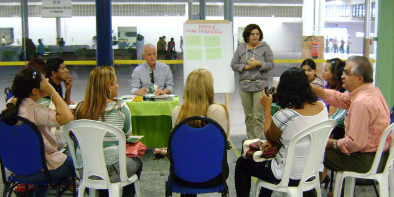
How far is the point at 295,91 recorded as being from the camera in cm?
226

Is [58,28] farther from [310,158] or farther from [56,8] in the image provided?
[310,158]

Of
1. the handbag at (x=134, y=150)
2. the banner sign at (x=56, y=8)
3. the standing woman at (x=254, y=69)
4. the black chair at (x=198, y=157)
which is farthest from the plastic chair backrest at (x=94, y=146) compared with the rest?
the banner sign at (x=56, y=8)

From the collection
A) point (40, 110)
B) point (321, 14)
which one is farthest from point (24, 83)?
point (321, 14)

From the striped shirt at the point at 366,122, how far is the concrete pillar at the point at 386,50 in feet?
8.35

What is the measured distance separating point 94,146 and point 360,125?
67.1 inches

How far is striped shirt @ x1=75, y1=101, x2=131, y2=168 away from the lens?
233cm

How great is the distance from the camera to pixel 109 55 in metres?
5.71

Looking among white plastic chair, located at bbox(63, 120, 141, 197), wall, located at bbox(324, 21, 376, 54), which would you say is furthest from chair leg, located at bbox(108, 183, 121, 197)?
wall, located at bbox(324, 21, 376, 54)

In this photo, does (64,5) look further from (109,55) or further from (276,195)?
(276,195)

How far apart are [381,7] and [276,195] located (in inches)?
126

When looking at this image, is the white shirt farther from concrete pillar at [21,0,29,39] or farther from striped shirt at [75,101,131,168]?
concrete pillar at [21,0,29,39]

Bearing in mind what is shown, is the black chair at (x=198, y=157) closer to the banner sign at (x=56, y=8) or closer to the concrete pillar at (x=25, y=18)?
the banner sign at (x=56, y=8)

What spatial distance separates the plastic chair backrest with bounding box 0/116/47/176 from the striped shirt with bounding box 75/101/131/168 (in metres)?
0.24

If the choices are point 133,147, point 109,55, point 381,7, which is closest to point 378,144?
point 133,147
